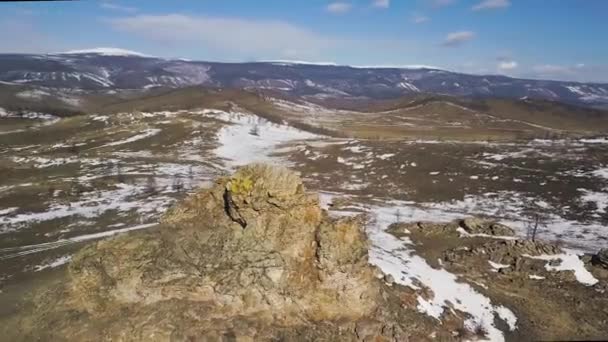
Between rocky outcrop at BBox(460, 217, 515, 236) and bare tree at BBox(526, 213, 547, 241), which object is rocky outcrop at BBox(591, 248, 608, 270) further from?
rocky outcrop at BBox(460, 217, 515, 236)

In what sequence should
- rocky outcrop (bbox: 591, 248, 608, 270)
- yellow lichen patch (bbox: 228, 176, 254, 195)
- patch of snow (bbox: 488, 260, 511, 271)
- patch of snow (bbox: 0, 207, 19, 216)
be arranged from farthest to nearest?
patch of snow (bbox: 0, 207, 19, 216) < patch of snow (bbox: 488, 260, 511, 271) < rocky outcrop (bbox: 591, 248, 608, 270) < yellow lichen patch (bbox: 228, 176, 254, 195)

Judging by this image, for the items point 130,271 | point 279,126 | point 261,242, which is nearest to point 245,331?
point 261,242

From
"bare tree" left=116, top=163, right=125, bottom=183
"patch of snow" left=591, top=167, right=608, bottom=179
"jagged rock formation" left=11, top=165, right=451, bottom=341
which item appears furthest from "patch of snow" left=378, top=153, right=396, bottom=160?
"jagged rock formation" left=11, top=165, right=451, bottom=341

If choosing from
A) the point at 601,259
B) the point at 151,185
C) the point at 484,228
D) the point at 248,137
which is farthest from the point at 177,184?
the point at 248,137

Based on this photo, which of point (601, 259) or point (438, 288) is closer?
point (438, 288)

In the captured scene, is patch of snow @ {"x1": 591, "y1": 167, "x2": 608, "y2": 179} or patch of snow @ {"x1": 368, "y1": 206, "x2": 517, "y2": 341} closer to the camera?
patch of snow @ {"x1": 368, "y1": 206, "x2": 517, "y2": 341}

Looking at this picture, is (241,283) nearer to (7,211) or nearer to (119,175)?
(7,211)

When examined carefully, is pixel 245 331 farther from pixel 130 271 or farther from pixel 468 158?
pixel 468 158

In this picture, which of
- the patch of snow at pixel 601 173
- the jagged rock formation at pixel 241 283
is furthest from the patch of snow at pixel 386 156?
the jagged rock formation at pixel 241 283

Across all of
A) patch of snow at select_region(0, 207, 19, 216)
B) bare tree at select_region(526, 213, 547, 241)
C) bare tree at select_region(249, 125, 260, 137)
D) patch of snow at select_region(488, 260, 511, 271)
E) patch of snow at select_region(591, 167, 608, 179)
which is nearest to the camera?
patch of snow at select_region(488, 260, 511, 271)
